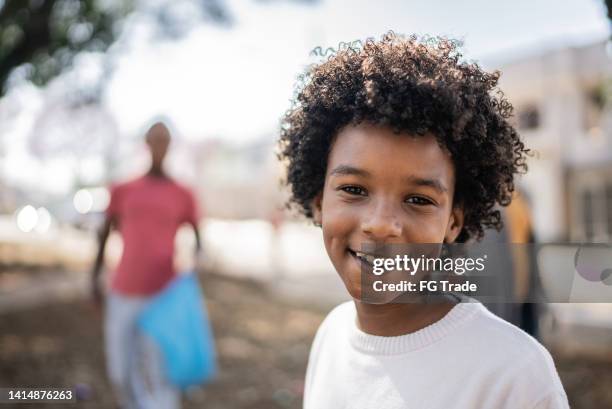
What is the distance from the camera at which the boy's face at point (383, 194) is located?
3.63ft

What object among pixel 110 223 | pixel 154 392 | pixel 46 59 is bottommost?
pixel 154 392

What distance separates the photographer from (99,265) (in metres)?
3.99

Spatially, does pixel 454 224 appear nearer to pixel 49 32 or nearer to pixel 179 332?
pixel 179 332

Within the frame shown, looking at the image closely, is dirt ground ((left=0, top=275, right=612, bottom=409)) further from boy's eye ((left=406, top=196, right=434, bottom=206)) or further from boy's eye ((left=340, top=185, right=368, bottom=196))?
boy's eye ((left=406, top=196, right=434, bottom=206))

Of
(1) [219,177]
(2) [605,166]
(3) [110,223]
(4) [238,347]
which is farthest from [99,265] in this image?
(1) [219,177]

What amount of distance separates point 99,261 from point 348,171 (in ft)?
10.5

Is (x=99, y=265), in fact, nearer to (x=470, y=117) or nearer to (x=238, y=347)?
(x=238, y=347)

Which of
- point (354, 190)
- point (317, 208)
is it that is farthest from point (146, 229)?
point (354, 190)

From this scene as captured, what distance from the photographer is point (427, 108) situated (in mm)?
1140

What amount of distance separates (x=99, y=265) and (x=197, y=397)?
56.4 inches

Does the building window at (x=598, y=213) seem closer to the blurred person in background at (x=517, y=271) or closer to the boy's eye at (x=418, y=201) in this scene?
the blurred person in background at (x=517, y=271)

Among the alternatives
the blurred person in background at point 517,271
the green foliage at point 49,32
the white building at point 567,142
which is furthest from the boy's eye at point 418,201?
the white building at point 567,142

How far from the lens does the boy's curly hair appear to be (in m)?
1.15

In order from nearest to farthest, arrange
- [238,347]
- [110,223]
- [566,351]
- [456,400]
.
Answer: [456,400] → [110,223] → [566,351] → [238,347]
